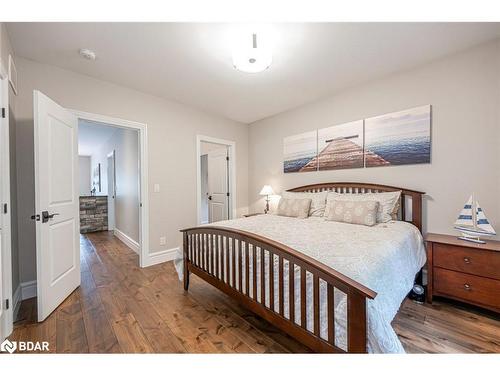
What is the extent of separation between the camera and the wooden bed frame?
103cm

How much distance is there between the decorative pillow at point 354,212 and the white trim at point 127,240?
311 cm

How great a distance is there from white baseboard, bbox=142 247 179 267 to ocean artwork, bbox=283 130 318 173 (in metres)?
2.33

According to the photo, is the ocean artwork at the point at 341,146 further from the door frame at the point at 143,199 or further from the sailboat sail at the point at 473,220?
the door frame at the point at 143,199

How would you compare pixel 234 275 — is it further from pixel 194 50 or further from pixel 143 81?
pixel 143 81

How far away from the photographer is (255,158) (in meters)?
4.46

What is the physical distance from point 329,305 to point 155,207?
9.06ft

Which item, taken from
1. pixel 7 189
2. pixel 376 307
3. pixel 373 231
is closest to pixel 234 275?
pixel 376 307

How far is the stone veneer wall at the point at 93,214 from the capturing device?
5148mm

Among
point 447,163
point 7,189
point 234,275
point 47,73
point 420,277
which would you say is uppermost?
point 47,73

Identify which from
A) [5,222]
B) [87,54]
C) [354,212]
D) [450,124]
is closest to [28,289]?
[5,222]

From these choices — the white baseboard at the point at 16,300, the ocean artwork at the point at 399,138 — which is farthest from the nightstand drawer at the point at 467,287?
the white baseboard at the point at 16,300

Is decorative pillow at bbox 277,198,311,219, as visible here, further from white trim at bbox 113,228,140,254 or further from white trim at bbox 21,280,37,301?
white trim at bbox 21,280,37,301

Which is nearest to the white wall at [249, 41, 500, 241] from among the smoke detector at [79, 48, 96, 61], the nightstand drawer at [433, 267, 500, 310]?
the nightstand drawer at [433, 267, 500, 310]

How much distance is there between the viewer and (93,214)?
5.29 meters
